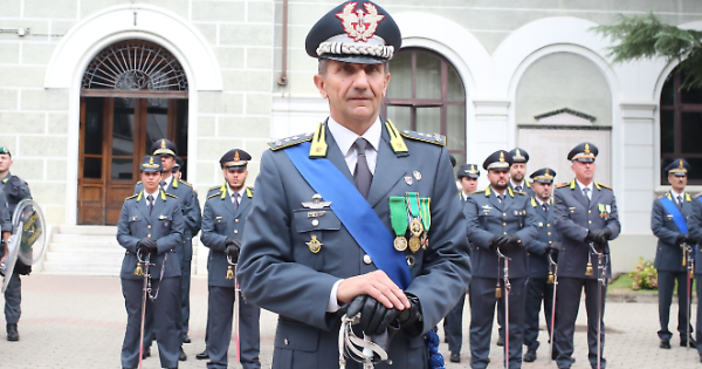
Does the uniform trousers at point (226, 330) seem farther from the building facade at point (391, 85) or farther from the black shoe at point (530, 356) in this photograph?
the building facade at point (391, 85)

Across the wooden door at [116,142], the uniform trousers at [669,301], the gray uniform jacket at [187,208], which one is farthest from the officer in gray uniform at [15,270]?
the uniform trousers at [669,301]

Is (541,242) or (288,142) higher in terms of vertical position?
(288,142)

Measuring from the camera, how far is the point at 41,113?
13258 mm

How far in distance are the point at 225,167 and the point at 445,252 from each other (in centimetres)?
551

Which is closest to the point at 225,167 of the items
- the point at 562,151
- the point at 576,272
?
the point at 576,272

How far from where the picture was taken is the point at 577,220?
24.0 feet

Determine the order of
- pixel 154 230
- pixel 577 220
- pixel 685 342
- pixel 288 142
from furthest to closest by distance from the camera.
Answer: pixel 685 342 → pixel 577 220 → pixel 154 230 → pixel 288 142

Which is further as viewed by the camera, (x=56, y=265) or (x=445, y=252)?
(x=56, y=265)

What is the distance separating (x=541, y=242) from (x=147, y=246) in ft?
14.7

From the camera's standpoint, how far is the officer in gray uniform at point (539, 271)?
815 centimetres

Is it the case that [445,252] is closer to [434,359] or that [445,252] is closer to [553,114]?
[434,359]

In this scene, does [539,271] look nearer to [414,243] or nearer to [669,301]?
[669,301]

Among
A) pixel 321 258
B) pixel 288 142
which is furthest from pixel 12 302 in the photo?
pixel 321 258

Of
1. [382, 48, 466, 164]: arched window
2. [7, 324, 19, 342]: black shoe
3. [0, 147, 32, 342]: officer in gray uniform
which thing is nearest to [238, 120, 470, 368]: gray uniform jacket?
[0, 147, 32, 342]: officer in gray uniform
